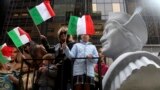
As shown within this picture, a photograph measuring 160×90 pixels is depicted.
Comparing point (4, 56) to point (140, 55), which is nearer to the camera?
point (140, 55)

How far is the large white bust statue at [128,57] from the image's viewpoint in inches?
242

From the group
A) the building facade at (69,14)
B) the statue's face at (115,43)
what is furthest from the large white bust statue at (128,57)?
the building facade at (69,14)

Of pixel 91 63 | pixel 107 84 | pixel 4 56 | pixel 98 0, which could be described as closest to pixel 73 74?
pixel 91 63

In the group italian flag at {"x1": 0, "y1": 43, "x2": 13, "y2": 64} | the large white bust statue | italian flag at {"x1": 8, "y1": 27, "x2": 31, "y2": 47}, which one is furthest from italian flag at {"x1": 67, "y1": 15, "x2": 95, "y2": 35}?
italian flag at {"x1": 8, "y1": 27, "x2": 31, "y2": 47}

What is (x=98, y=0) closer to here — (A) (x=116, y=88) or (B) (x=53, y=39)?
(B) (x=53, y=39)

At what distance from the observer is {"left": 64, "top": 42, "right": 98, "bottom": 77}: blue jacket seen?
25.6 ft

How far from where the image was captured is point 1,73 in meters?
8.87

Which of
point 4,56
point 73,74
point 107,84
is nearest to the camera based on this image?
point 107,84

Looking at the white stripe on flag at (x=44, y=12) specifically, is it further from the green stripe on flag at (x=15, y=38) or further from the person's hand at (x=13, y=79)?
the person's hand at (x=13, y=79)

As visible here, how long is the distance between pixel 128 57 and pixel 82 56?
1.76 metres

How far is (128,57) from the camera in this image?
21.4 ft

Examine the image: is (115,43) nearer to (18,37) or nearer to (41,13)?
(41,13)

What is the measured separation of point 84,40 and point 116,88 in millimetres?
2340

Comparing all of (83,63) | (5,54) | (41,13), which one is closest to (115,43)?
(83,63)
